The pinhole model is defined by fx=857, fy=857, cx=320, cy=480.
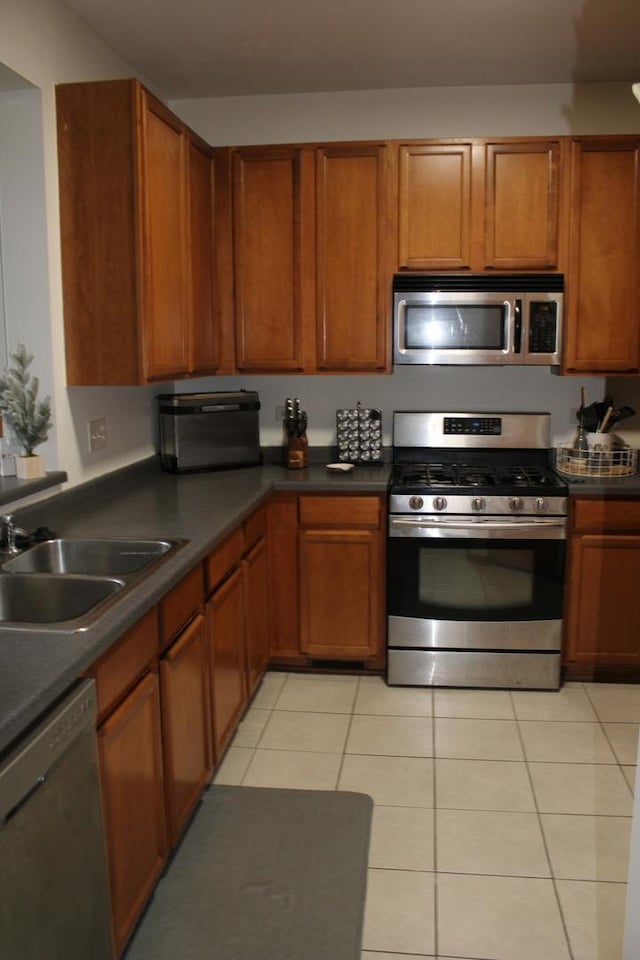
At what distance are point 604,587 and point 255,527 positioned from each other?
1.47m

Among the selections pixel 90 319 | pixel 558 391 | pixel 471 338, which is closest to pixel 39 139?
pixel 90 319

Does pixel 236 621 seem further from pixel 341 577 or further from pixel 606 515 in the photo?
pixel 606 515

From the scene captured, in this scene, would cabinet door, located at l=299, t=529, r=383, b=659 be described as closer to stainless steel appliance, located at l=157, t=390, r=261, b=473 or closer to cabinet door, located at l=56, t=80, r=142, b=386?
stainless steel appliance, located at l=157, t=390, r=261, b=473

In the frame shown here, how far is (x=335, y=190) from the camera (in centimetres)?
370

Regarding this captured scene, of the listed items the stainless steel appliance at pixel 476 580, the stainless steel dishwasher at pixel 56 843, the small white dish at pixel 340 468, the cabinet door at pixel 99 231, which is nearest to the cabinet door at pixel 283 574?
the small white dish at pixel 340 468

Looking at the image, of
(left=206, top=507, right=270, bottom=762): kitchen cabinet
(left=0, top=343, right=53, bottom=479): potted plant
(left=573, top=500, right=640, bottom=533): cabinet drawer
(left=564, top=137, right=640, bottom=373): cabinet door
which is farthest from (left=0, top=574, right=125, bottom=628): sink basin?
(left=564, top=137, right=640, bottom=373): cabinet door

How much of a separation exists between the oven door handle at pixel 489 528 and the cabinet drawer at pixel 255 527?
21.7 inches

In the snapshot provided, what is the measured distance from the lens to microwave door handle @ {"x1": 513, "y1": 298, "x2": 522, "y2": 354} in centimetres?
362

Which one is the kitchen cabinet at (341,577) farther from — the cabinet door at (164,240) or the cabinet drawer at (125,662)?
the cabinet drawer at (125,662)

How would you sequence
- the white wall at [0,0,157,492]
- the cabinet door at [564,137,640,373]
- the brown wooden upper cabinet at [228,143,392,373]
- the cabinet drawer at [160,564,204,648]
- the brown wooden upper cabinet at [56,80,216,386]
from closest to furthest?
the cabinet drawer at [160,564,204,648]
the white wall at [0,0,157,492]
the brown wooden upper cabinet at [56,80,216,386]
the cabinet door at [564,137,640,373]
the brown wooden upper cabinet at [228,143,392,373]

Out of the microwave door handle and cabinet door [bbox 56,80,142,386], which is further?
the microwave door handle

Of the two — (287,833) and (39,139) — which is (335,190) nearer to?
(39,139)

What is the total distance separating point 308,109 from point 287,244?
2.26 feet

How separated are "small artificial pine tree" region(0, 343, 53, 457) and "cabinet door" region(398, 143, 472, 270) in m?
1.70
